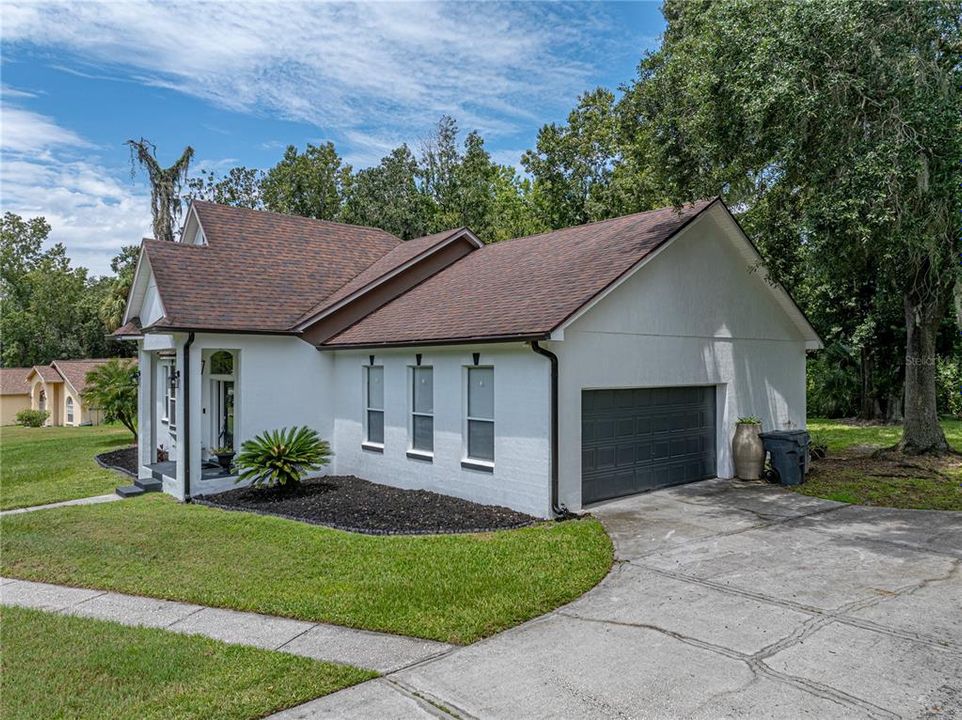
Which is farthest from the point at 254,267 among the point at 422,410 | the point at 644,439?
the point at 644,439

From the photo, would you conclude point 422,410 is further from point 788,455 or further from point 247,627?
point 788,455

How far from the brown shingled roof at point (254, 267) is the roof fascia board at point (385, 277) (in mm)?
413

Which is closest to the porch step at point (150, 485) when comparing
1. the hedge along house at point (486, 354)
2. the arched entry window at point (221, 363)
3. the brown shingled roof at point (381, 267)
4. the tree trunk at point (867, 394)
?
the hedge along house at point (486, 354)

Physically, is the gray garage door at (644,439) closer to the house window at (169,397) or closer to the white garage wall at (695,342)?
the white garage wall at (695,342)

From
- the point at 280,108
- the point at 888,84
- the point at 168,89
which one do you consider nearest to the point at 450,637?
the point at 888,84

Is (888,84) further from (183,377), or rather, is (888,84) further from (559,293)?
(183,377)

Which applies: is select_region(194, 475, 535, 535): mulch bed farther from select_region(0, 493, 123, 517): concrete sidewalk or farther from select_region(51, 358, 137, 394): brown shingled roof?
select_region(51, 358, 137, 394): brown shingled roof

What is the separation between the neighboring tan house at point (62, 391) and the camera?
125ft

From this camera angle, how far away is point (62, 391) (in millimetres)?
41188

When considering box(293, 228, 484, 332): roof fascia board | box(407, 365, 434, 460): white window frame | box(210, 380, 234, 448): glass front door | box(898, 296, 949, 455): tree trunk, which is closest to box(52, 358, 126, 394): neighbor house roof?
box(210, 380, 234, 448): glass front door

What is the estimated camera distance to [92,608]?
6465 mm

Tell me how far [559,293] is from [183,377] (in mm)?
7304

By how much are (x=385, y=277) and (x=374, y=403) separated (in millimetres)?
3403

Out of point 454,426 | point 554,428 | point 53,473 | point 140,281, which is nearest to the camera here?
point 554,428
